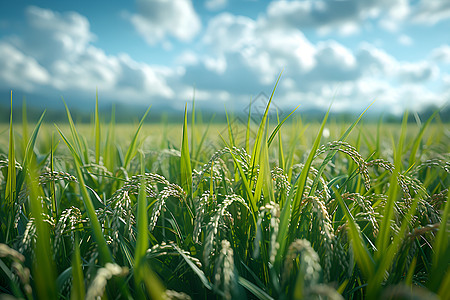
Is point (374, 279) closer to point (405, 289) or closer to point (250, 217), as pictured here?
point (405, 289)

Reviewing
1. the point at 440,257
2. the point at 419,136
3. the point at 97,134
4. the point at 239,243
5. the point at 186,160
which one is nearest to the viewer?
the point at 440,257

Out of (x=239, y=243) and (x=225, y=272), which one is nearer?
(x=225, y=272)

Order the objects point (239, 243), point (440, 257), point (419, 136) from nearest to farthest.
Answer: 1. point (440, 257)
2. point (239, 243)
3. point (419, 136)

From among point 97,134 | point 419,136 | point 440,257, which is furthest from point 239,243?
point 97,134

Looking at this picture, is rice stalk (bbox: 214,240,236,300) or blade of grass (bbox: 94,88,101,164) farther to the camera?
blade of grass (bbox: 94,88,101,164)

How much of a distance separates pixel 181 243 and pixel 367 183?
34.0 inches

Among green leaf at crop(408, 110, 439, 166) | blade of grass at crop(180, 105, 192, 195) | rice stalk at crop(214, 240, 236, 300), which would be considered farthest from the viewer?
green leaf at crop(408, 110, 439, 166)

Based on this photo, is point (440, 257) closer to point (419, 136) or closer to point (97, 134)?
point (419, 136)

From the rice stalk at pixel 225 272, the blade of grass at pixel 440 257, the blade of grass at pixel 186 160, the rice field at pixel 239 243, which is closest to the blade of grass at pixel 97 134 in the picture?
the rice field at pixel 239 243

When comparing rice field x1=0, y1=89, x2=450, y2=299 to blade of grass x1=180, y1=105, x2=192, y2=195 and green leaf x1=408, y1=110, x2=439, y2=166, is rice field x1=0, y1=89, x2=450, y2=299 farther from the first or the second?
green leaf x1=408, y1=110, x2=439, y2=166

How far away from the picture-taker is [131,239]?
1154 millimetres

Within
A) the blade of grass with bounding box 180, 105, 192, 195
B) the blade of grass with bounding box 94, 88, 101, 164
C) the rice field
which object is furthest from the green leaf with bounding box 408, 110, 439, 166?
the blade of grass with bounding box 94, 88, 101, 164

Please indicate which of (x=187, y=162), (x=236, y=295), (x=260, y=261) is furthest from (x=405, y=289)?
(x=187, y=162)

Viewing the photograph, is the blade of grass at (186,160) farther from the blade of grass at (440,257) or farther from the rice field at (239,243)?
the blade of grass at (440,257)
